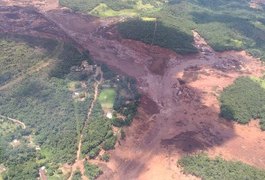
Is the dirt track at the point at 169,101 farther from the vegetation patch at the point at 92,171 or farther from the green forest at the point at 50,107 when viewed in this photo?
the green forest at the point at 50,107

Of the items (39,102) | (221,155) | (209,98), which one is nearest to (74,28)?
(39,102)

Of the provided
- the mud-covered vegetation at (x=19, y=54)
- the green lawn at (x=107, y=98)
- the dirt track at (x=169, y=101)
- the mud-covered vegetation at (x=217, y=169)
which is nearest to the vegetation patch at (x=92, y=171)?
the dirt track at (x=169, y=101)

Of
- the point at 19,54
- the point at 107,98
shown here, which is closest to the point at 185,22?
the point at 107,98

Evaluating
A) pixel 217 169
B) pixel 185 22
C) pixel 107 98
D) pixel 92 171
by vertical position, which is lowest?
pixel 92 171

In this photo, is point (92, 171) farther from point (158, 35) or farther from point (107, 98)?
point (158, 35)

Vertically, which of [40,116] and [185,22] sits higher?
[185,22]

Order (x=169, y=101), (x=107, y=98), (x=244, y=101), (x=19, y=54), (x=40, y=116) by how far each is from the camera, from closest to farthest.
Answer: (x=40, y=116) < (x=107, y=98) < (x=169, y=101) < (x=244, y=101) < (x=19, y=54)
